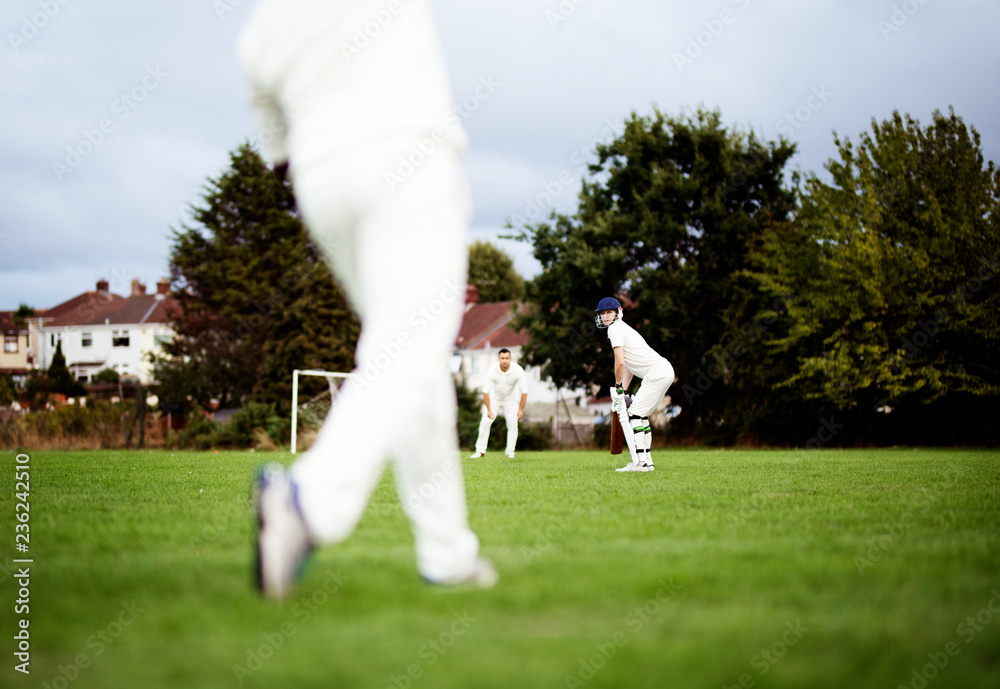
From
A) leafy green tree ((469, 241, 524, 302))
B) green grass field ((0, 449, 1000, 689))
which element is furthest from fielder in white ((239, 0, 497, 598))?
leafy green tree ((469, 241, 524, 302))

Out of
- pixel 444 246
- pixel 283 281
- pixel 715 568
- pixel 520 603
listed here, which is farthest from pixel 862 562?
pixel 283 281

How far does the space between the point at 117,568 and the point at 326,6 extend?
7.59 feet

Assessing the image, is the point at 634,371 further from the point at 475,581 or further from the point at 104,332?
the point at 104,332

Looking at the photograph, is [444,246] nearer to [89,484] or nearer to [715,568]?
[715,568]

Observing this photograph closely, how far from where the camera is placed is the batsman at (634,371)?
12226 millimetres

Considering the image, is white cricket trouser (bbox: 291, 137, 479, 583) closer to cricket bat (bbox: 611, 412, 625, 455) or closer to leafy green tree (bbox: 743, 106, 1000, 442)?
cricket bat (bbox: 611, 412, 625, 455)

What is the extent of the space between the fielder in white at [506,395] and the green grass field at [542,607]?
39.5 ft

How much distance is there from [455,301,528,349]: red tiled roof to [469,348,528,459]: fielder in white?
38.6 m

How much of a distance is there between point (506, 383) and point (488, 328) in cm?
4372

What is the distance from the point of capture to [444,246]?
2930 millimetres

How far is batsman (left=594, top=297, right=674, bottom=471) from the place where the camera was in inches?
481

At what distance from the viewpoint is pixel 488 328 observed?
61.8m

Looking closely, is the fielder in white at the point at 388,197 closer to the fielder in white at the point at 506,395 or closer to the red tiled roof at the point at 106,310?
the fielder in white at the point at 506,395

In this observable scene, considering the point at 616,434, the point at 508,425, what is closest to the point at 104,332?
the point at 508,425
